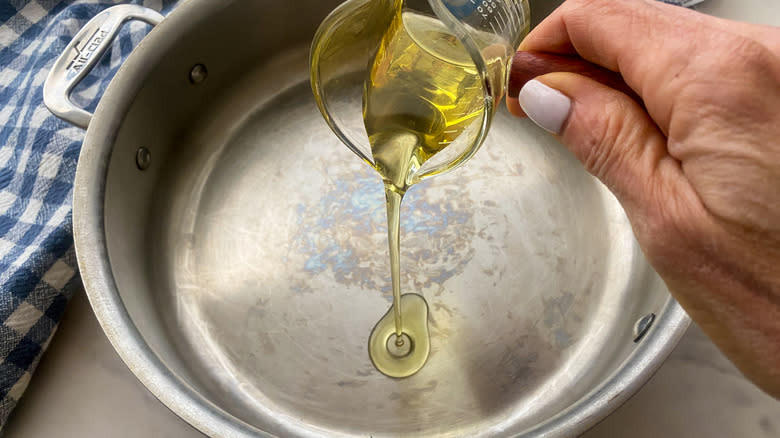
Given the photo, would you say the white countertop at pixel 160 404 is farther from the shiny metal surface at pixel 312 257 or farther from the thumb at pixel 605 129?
the thumb at pixel 605 129

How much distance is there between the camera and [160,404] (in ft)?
2.31

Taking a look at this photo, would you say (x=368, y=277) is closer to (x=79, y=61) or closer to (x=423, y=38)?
(x=423, y=38)

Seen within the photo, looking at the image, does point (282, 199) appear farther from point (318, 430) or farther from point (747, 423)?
point (747, 423)


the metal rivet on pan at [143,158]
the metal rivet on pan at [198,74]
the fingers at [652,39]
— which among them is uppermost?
the fingers at [652,39]

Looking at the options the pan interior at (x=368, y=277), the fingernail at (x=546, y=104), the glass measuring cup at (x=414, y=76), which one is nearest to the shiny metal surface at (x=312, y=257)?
the pan interior at (x=368, y=277)

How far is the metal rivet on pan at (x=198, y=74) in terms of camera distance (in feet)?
2.73

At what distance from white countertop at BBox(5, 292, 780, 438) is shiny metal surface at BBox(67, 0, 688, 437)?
68 millimetres

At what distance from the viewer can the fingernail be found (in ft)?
1.55

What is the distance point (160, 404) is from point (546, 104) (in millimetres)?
582

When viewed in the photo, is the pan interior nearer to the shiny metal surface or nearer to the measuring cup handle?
the shiny metal surface

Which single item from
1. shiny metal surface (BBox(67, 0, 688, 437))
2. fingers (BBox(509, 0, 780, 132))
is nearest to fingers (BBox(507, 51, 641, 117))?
fingers (BBox(509, 0, 780, 132))

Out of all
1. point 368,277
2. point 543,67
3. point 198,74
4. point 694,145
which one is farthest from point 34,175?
point 694,145

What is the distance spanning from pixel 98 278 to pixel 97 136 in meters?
0.18

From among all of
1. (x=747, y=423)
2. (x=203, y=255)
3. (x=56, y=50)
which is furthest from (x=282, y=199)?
(x=747, y=423)
